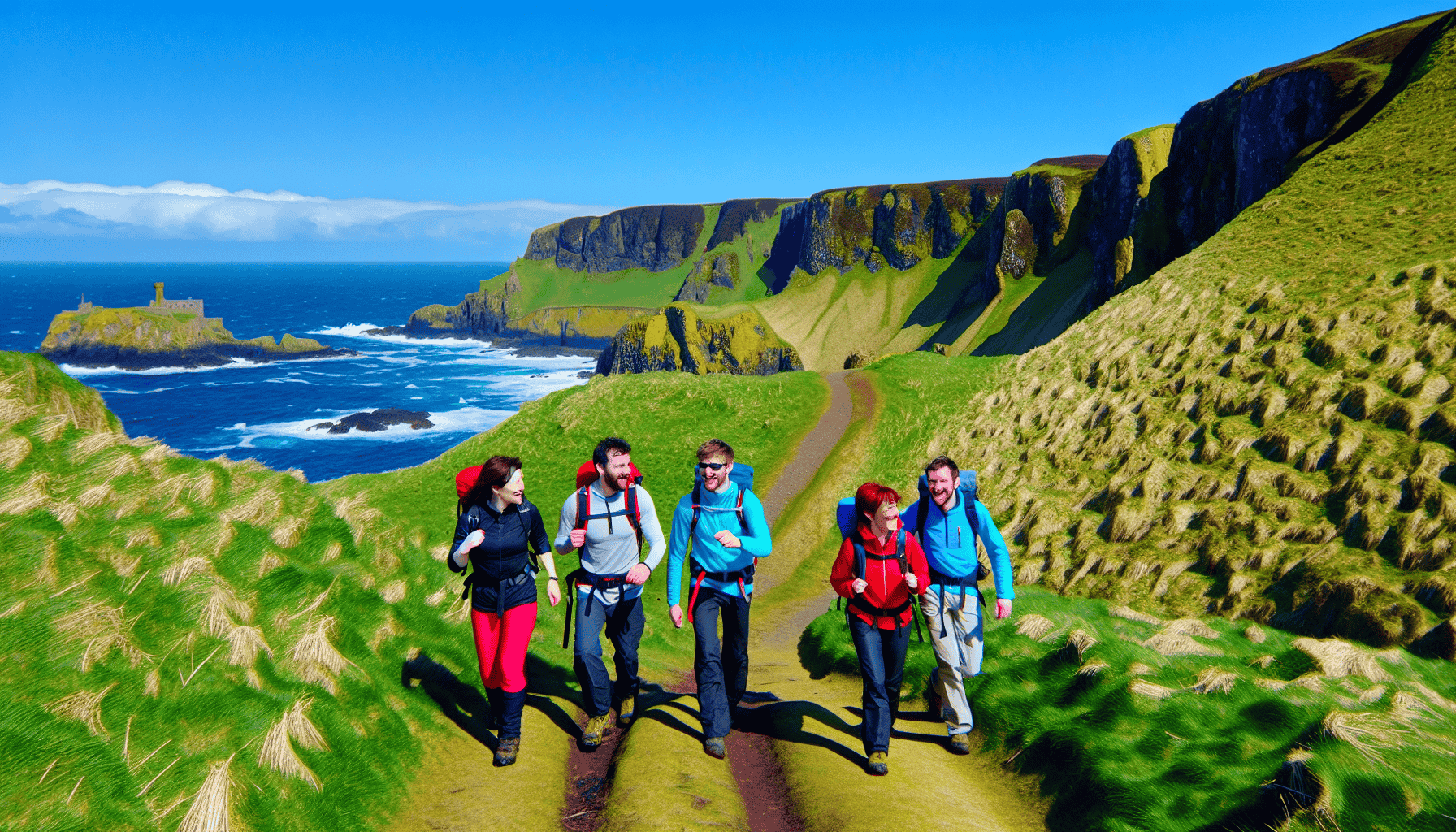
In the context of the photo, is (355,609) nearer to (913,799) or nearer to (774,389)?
(913,799)

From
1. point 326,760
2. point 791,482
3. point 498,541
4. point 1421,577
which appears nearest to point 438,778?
point 326,760

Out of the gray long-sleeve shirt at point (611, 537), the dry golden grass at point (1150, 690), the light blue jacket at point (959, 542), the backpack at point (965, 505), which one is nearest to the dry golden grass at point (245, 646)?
the gray long-sleeve shirt at point (611, 537)

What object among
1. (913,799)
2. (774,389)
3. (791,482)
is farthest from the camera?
(774,389)

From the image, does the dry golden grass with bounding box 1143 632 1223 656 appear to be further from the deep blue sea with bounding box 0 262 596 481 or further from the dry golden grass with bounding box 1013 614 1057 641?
the deep blue sea with bounding box 0 262 596 481

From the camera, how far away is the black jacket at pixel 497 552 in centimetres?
757

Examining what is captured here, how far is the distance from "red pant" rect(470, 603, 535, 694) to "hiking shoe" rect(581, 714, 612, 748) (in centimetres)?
114

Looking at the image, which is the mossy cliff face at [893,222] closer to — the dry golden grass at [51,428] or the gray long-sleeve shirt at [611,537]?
the gray long-sleeve shirt at [611,537]

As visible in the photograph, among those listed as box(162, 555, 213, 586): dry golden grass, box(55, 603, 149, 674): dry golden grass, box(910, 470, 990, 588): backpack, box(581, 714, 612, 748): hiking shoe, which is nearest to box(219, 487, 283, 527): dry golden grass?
box(162, 555, 213, 586): dry golden grass

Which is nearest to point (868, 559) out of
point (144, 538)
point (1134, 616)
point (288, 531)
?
point (288, 531)

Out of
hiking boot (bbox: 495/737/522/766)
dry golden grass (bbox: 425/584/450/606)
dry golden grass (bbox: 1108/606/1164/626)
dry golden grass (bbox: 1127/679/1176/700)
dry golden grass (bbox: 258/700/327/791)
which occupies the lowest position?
dry golden grass (bbox: 1108/606/1164/626)

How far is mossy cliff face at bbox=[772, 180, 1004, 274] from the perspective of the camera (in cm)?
16888

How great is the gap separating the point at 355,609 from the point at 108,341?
165 meters

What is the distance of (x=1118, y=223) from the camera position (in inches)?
3679

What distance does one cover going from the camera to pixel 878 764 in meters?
7.83
